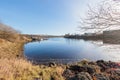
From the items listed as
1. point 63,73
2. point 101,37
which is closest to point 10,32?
point 63,73

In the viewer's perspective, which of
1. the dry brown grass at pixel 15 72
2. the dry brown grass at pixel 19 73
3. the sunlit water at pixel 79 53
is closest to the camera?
the sunlit water at pixel 79 53

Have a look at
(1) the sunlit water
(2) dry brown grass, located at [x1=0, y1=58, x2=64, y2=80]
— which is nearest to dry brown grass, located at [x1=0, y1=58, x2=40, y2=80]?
(2) dry brown grass, located at [x1=0, y1=58, x2=64, y2=80]

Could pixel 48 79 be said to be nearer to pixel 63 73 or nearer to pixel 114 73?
pixel 63 73

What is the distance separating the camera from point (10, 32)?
7412 cm

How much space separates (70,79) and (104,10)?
17.7 ft

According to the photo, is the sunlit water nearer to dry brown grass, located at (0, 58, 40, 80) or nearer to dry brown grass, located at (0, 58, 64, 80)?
dry brown grass, located at (0, 58, 64, 80)

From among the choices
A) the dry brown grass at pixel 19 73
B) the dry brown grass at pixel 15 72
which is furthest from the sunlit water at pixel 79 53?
the dry brown grass at pixel 15 72

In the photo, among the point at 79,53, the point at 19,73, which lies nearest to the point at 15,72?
the point at 19,73

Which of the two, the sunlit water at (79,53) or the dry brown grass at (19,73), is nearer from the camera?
the sunlit water at (79,53)

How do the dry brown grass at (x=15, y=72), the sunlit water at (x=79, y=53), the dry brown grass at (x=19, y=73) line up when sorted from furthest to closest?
the dry brown grass at (x=19, y=73)
the dry brown grass at (x=15, y=72)
the sunlit water at (x=79, y=53)

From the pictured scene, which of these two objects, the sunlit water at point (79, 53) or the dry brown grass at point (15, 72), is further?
the dry brown grass at point (15, 72)

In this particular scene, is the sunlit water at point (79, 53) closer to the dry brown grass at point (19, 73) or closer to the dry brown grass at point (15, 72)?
the dry brown grass at point (19, 73)

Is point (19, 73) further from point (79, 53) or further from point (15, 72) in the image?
point (79, 53)

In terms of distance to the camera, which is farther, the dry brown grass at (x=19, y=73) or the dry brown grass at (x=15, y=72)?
the dry brown grass at (x=19, y=73)
